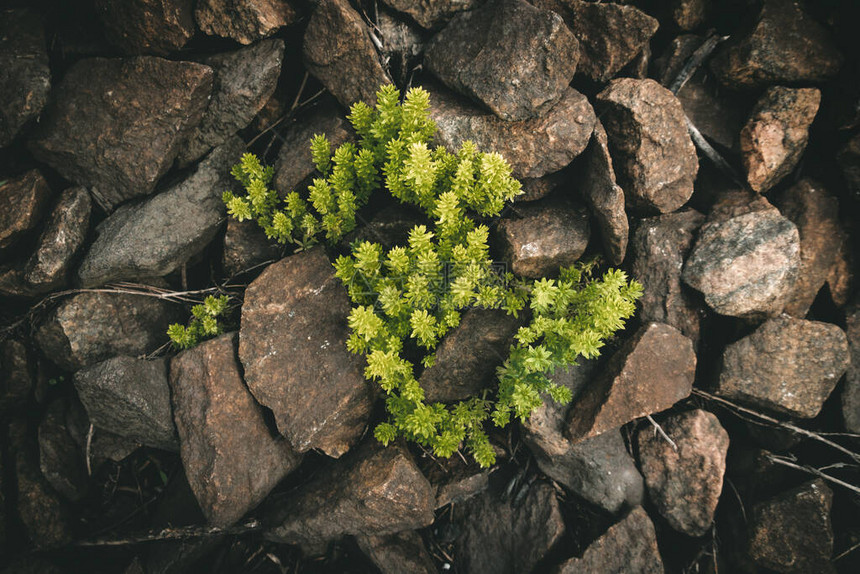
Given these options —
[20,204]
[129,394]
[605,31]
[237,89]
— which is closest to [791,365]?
[605,31]

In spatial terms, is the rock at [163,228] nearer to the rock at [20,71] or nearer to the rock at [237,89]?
the rock at [237,89]

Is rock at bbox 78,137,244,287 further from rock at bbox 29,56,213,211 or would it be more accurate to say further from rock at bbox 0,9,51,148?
rock at bbox 0,9,51,148

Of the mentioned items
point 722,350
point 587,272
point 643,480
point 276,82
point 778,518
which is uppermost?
point 276,82

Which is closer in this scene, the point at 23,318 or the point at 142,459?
the point at 23,318

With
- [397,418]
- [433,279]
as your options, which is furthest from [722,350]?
[397,418]

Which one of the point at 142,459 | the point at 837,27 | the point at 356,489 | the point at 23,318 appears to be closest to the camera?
the point at 837,27

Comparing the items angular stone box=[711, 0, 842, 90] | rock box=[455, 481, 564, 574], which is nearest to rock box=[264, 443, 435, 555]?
rock box=[455, 481, 564, 574]

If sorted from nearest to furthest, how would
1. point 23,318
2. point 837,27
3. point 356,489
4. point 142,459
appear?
point 837,27, point 356,489, point 23,318, point 142,459

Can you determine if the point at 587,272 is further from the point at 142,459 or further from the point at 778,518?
the point at 142,459
